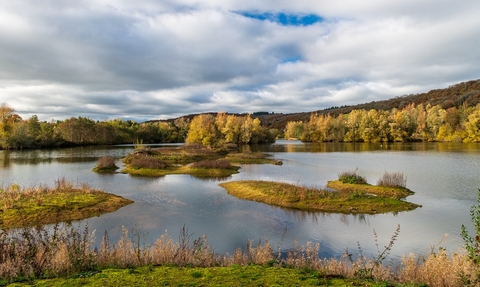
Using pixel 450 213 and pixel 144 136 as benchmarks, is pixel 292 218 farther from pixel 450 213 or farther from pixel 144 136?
pixel 144 136

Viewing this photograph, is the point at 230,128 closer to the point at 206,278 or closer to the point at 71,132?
the point at 71,132

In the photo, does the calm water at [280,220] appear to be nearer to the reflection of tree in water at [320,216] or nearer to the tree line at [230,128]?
the reflection of tree in water at [320,216]

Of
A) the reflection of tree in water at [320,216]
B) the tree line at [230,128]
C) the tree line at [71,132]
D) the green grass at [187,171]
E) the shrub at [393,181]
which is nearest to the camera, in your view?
the reflection of tree in water at [320,216]

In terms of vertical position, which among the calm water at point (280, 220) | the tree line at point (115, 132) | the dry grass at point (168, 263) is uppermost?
the tree line at point (115, 132)

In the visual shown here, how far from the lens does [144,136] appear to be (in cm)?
14825

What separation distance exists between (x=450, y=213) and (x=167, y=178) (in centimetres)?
2976

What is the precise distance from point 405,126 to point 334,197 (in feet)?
395

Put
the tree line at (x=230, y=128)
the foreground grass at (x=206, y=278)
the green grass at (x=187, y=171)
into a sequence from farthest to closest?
1. the tree line at (x=230, y=128)
2. the green grass at (x=187, y=171)
3. the foreground grass at (x=206, y=278)

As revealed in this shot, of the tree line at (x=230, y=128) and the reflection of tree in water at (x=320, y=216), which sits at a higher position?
the tree line at (x=230, y=128)

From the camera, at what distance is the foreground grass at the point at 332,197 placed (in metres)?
23.7

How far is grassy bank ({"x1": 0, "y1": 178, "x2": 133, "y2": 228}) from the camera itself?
1997 cm

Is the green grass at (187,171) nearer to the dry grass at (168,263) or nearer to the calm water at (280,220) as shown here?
the calm water at (280,220)

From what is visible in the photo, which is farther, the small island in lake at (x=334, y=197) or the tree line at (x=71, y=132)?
the tree line at (x=71, y=132)

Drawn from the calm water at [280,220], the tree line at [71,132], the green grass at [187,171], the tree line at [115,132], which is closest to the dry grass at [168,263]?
the calm water at [280,220]
